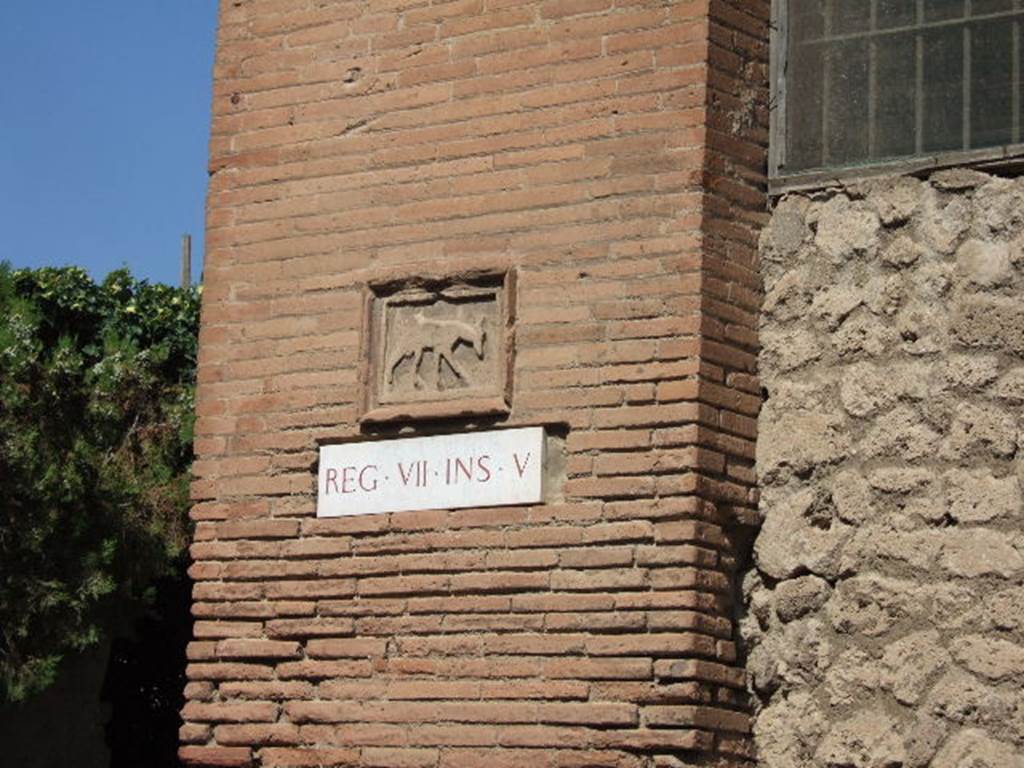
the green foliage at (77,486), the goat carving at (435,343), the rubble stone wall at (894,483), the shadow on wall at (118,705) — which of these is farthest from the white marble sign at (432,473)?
the shadow on wall at (118,705)

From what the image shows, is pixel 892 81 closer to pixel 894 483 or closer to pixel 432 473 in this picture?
pixel 894 483

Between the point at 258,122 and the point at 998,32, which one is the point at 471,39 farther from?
the point at 998,32

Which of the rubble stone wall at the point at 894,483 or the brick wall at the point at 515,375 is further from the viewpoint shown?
the brick wall at the point at 515,375

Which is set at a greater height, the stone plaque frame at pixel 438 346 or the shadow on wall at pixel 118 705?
the stone plaque frame at pixel 438 346

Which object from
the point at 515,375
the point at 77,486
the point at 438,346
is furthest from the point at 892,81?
the point at 77,486

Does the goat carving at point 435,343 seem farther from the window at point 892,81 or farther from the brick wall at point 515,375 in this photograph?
the window at point 892,81

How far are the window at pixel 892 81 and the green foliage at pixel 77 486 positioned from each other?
3.52 metres

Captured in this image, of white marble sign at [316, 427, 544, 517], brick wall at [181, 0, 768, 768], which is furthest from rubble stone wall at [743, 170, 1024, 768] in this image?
white marble sign at [316, 427, 544, 517]

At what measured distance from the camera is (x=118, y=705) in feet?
35.5

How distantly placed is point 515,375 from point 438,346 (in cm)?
34

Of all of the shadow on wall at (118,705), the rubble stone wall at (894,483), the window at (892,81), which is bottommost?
the shadow on wall at (118,705)

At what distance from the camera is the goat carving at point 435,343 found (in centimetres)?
778

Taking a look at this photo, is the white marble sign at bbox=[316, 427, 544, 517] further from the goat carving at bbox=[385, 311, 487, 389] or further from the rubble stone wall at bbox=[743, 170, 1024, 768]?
the rubble stone wall at bbox=[743, 170, 1024, 768]

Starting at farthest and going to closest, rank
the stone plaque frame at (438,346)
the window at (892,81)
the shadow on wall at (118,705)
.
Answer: the shadow on wall at (118,705)
the stone plaque frame at (438,346)
the window at (892,81)
